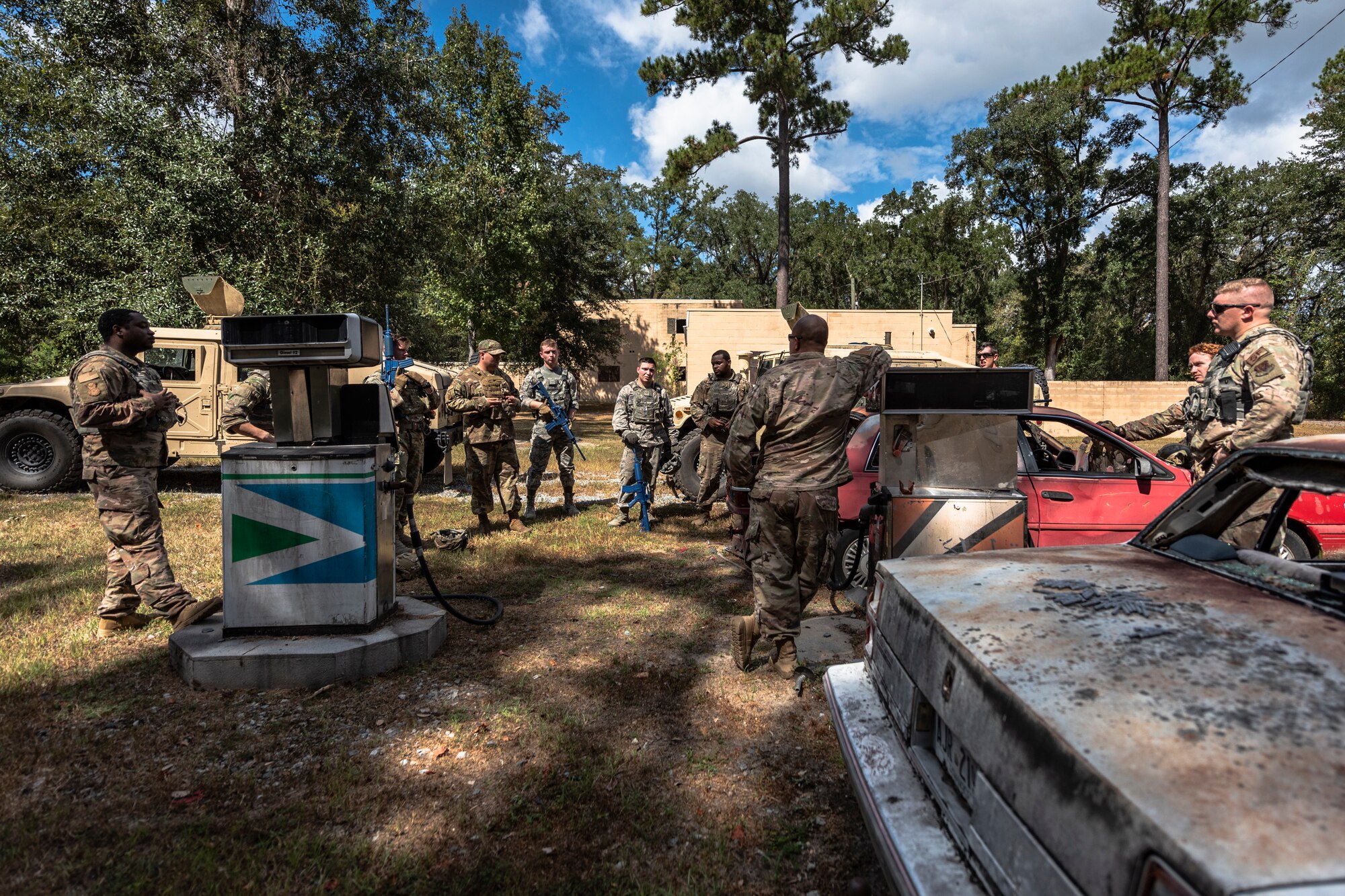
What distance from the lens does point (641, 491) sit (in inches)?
299

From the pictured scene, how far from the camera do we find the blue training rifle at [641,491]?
7.57m

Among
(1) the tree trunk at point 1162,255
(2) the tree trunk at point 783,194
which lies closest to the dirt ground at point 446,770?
(2) the tree trunk at point 783,194

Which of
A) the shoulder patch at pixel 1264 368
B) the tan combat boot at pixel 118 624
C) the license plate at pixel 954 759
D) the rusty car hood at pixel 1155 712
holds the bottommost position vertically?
the tan combat boot at pixel 118 624

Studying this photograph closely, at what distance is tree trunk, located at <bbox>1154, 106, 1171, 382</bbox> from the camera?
22547 mm

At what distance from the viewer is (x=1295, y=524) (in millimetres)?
4391

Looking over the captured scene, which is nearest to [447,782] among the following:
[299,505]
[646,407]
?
[299,505]

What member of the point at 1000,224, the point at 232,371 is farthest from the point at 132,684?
the point at 1000,224

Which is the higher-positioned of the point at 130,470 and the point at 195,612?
the point at 130,470

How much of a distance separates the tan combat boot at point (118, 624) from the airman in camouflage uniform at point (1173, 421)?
21.3 ft

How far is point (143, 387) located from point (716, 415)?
4.92 m

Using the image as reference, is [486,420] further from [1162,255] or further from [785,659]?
[1162,255]

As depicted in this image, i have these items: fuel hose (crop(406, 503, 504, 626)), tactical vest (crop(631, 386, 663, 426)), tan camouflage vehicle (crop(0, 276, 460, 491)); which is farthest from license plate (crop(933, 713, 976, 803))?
tan camouflage vehicle (crop(0, 276, 460, 491))

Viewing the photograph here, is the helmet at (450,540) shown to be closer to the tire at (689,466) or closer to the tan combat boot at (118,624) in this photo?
the tan combat boot at (118,624)

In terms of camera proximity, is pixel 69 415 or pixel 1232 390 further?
pixel 69 415
